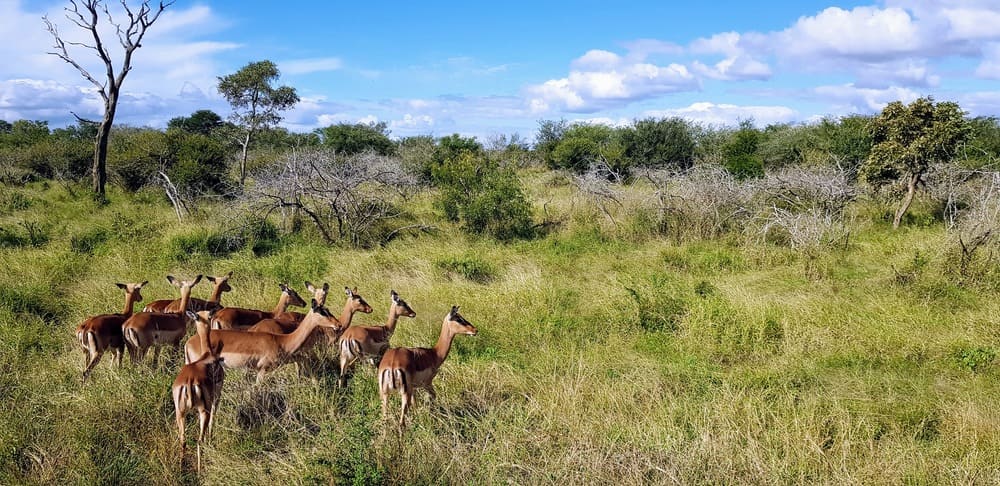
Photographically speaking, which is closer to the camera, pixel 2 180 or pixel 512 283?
pixel 512 283

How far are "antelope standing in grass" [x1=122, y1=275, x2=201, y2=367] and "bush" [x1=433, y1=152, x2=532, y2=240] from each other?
7314 mm

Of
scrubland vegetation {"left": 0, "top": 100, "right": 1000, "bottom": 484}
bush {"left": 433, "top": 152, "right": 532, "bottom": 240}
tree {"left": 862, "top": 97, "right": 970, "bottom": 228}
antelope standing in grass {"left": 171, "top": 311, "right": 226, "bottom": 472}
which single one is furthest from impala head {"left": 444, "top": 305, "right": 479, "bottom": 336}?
tree {"left": 862, "top": 97, "right": 970, "bottom": 228}

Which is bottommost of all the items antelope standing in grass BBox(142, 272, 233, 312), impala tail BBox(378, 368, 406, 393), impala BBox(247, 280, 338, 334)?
impala tail BBox(378, 368, 406, 393)

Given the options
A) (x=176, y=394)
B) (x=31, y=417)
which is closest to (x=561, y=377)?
(x=176, y=394)

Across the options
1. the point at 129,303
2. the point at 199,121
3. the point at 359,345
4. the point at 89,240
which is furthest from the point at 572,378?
the point at 199,121

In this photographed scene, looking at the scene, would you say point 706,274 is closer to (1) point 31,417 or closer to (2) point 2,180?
(1) point 31,417

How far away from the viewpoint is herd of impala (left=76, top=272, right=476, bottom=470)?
4.39 metres

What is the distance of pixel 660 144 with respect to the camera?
24.2 m

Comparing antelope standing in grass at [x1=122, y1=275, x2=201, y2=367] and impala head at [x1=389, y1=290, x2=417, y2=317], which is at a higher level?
impala head at [x1=389, y1=290, x2=417, y2=317]

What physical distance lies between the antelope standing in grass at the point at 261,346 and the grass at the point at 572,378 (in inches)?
7.7

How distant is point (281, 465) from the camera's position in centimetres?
415

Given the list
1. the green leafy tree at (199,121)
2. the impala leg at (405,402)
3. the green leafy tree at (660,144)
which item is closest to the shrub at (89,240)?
the impala leg at (405,402)

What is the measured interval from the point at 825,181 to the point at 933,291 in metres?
5.15

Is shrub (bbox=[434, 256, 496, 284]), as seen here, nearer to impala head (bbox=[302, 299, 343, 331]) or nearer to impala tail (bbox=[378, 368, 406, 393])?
impala head (bbox=[302, 299, 343, 331])
